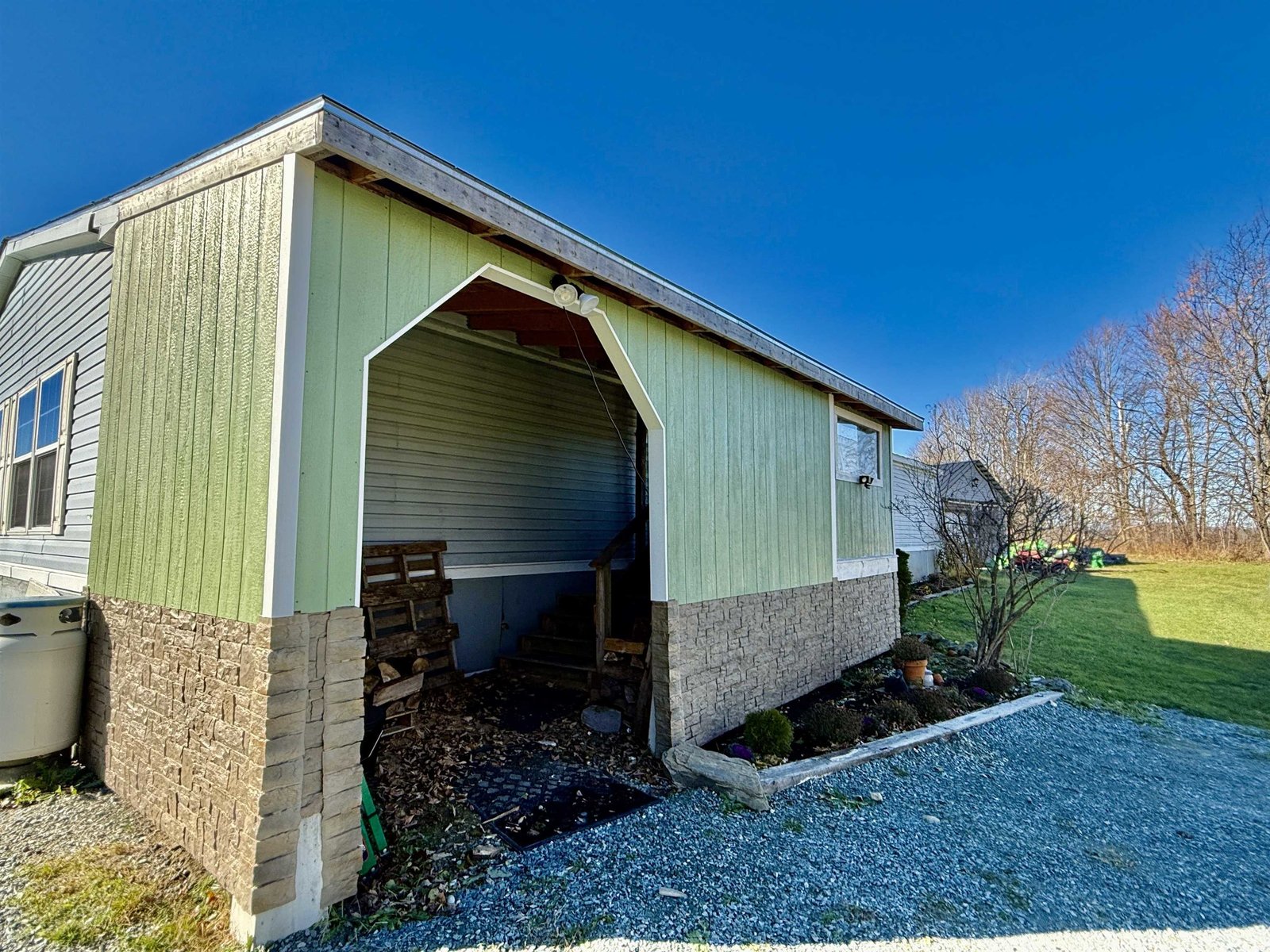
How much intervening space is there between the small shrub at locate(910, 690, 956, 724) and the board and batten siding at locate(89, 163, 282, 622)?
588 cm

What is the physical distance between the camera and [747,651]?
5.39 meters

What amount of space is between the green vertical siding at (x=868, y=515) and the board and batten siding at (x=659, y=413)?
1.99 ft

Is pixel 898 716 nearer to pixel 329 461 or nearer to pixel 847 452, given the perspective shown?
pixel 847 452

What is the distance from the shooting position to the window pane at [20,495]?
222 inches

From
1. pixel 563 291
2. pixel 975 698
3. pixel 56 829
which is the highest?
pixel 563 291

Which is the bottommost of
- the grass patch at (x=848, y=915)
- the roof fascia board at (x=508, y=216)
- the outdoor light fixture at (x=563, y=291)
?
the grass patch at (x=848, y=915)

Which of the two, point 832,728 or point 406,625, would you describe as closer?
point 832,728

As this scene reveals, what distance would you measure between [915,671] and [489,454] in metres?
5.65

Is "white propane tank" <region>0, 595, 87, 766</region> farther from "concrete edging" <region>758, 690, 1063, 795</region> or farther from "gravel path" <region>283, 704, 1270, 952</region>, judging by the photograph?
"concrete edging" <region>758, 690, 1063, 795</region>

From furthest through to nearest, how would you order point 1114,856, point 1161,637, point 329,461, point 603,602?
point 1161,637 → point 603,602 → point 1114,856 → point 329,461

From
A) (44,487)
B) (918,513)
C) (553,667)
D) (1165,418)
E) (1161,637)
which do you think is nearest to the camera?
(44,487)

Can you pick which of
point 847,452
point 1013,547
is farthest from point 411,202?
point 1013,547

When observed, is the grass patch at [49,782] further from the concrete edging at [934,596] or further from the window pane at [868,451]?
the concrete edging at [934,596]

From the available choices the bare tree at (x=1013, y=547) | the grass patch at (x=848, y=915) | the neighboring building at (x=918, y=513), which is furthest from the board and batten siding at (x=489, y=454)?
the neighboring building at (x=918, y=513)
